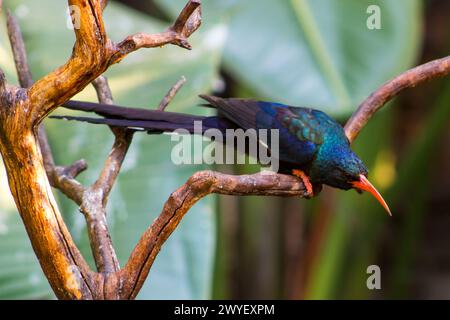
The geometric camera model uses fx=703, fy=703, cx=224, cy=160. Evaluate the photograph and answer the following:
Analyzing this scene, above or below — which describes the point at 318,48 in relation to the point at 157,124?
above

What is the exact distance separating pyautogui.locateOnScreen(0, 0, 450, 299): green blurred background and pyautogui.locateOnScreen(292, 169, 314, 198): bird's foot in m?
0.30

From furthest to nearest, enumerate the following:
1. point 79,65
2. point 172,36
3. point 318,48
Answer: point 318,48
point 172,36
point 79,65

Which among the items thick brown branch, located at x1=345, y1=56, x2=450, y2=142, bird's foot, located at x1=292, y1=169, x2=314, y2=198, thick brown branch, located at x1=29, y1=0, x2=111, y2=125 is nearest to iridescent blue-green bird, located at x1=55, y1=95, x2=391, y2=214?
bird's foot, located at x1=292, y1=169, x2=314, y2=198

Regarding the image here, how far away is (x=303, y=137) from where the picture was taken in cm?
187

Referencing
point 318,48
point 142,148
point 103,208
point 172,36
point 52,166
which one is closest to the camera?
point 172,36

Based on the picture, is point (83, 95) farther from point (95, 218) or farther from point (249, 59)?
point (95, 218)

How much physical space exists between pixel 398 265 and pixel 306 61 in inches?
55.6

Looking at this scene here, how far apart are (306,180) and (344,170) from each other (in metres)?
0.10

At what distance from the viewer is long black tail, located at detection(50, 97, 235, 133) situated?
1419 millimetres

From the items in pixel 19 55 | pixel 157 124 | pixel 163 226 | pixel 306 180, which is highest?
pixel 19 55

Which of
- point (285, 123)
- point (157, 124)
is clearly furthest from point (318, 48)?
point (157, 124)

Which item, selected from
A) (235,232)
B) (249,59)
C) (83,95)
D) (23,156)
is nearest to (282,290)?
(235,232)

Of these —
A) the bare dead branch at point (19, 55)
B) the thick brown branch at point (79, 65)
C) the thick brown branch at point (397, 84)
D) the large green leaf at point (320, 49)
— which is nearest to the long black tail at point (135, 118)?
the bare dead branch at point (19, 55)

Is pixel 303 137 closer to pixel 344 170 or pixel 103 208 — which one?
pixel 344 170
